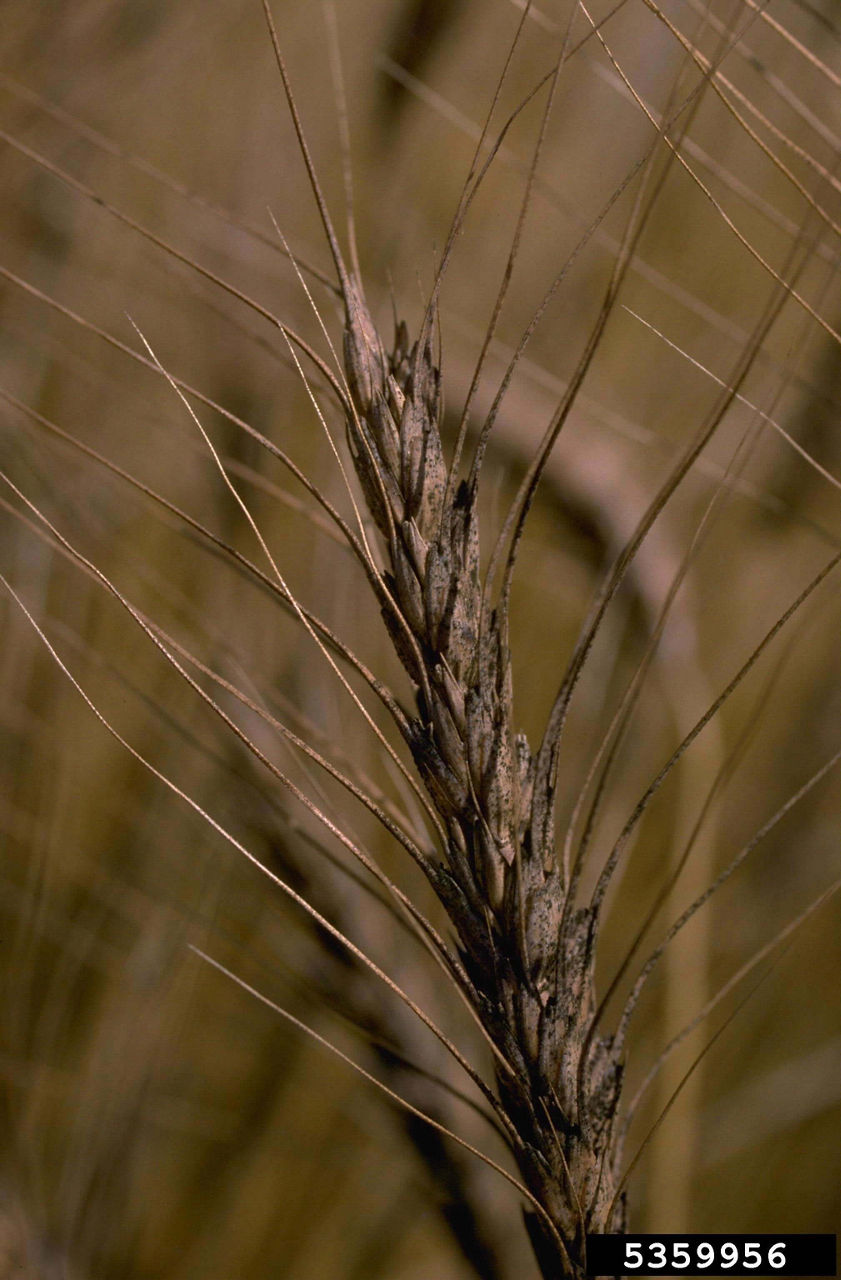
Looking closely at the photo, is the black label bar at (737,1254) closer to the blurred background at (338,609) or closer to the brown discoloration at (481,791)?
the blurred background at (338,609)

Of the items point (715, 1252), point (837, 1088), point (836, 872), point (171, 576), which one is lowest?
point (715, 1252)

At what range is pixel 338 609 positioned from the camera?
0.56 meters

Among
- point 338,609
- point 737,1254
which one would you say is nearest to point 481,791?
point 338,609

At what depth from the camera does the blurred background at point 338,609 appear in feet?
1.78

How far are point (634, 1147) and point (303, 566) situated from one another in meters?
0.45

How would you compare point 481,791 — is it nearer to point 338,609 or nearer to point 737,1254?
point 338,609

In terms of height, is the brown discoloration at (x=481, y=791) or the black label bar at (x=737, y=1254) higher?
the brown discoloration at (x=481, y=791)

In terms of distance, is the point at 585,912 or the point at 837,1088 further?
the point at 837,1088

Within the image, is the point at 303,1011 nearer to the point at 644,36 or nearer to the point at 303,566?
the point at 303,566

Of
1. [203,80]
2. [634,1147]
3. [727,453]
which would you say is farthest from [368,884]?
[203,80]

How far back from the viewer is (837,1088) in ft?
1.76

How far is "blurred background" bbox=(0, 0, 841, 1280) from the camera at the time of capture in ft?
1.78

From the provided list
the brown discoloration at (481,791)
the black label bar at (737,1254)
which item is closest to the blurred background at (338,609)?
the black label bar at (737,1254)

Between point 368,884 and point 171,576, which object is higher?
point 171,576
